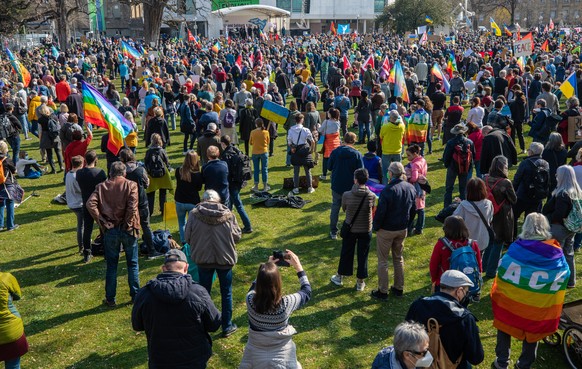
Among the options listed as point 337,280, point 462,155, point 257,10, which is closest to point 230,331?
point 337,280

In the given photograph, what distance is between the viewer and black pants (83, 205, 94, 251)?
28.6ft

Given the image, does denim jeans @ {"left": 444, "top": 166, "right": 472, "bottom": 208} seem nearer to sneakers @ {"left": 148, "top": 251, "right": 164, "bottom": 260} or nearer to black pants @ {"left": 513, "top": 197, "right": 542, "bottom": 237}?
black pants @ {"left": 513, "top": 197, "right": 542, "bottom": 237}

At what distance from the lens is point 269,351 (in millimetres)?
4414

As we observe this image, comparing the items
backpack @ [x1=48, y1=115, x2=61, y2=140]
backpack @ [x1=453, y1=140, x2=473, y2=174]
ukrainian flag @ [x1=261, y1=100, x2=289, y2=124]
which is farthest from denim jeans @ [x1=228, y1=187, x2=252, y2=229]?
backpack @ [x1=48, y1=115, x2=61, y2=140]

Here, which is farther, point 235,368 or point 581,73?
point 581,73

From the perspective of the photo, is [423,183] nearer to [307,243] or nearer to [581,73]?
[307,243]

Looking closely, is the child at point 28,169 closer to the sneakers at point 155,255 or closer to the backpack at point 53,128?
the backpack at point 53,128

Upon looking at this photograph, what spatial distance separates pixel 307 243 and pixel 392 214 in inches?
112

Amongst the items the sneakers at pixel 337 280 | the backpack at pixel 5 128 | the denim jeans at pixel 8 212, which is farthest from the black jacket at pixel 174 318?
the backpack at pixel 5 128

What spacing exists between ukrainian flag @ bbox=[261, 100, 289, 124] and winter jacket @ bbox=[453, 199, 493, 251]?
693 centimetres

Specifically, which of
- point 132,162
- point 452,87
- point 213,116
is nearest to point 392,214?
point 132,162

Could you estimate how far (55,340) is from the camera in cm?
674

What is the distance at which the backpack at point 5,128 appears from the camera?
13.6m

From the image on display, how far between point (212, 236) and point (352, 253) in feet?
7.55
